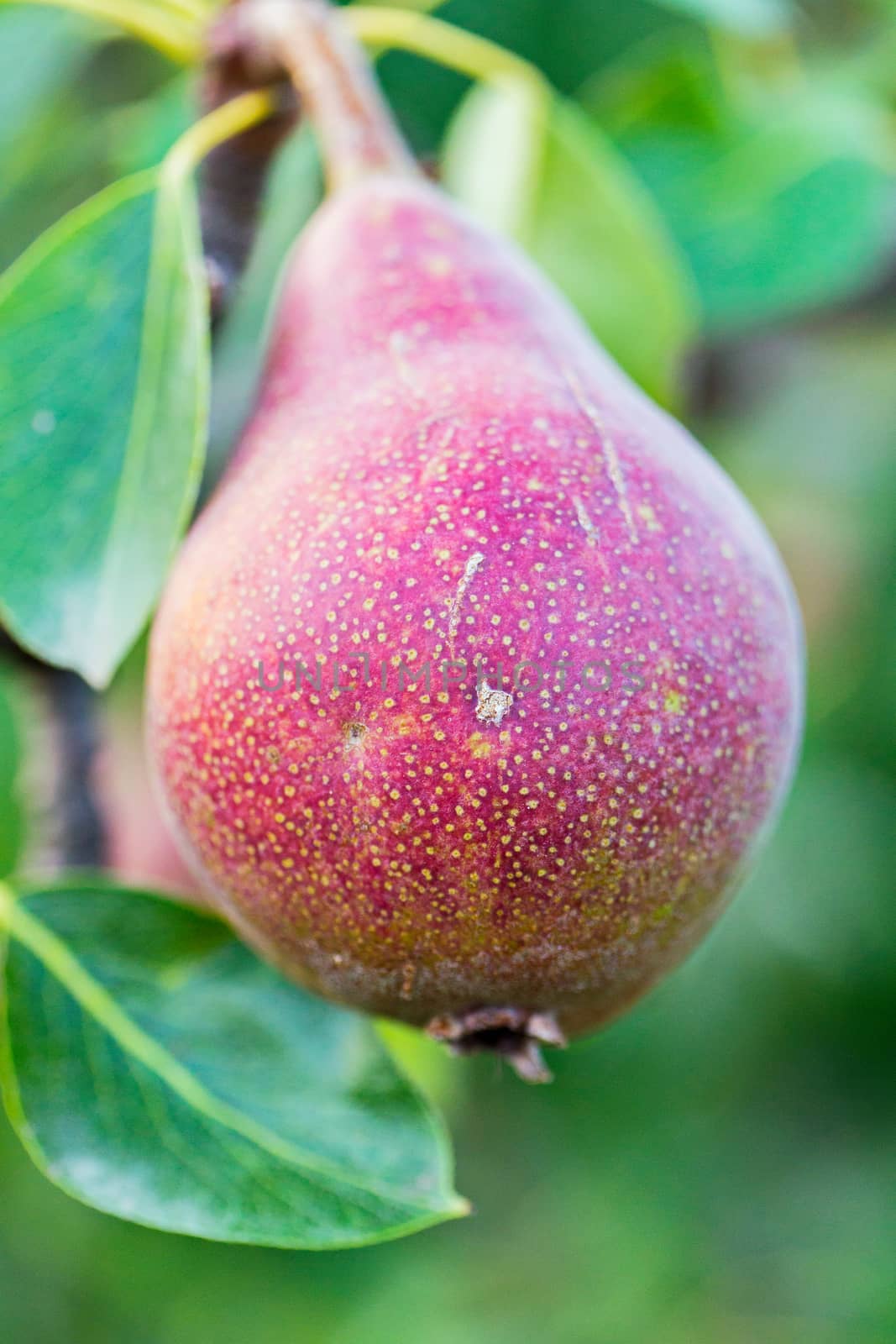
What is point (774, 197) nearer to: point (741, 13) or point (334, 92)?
point (741, 13)

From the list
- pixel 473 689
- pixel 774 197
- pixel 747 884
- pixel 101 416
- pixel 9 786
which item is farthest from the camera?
pixel 747 884

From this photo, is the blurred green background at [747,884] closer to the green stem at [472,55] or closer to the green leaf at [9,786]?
the green leaf at [9,786]

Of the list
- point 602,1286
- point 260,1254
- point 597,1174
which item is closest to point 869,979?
point 597,1174

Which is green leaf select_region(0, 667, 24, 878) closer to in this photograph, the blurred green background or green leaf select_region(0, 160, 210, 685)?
the blurred green background

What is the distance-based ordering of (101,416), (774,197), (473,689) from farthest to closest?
(774,197), (101,416), (473,689)

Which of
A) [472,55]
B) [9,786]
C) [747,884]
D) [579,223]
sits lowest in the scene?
[747,884]

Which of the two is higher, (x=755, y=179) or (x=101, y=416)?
(x=101, y=416)

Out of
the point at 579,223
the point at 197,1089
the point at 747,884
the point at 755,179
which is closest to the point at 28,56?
the point at 579,223

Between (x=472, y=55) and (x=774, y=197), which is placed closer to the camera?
(x=472, y=55)
